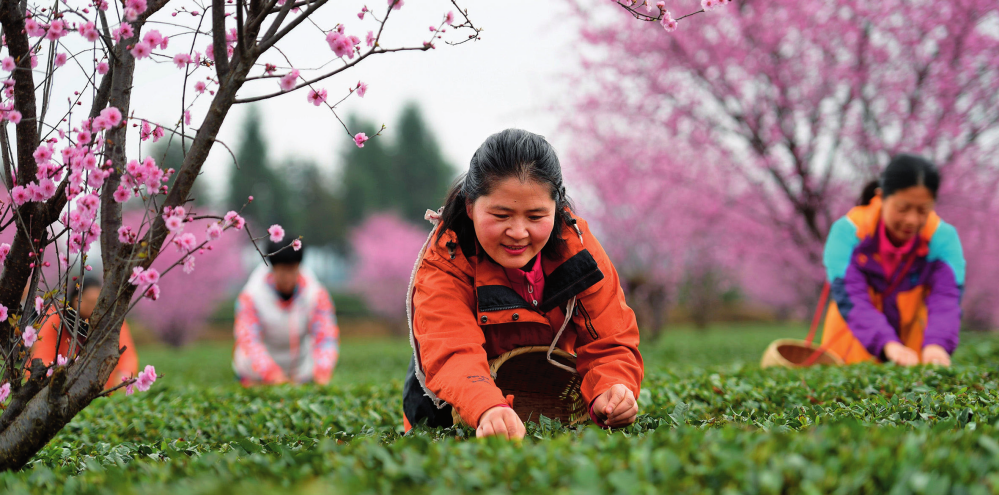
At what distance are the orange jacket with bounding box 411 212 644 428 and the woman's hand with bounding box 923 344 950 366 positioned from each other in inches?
111

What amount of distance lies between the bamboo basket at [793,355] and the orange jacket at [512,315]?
2747mm

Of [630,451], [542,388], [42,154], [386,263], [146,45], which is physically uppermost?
[146,45]

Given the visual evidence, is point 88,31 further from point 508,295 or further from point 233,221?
point 508,295

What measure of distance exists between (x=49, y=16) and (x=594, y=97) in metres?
9.75

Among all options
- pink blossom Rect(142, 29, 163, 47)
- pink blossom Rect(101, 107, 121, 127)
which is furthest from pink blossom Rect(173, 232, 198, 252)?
pink blossom Rect(142, 29, 163, 47)

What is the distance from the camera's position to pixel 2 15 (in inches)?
94.1

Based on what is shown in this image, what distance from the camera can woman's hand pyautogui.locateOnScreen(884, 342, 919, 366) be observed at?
14.1 feet

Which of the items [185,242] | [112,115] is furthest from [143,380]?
[112,115]

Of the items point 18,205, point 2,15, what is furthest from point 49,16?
point 18,205

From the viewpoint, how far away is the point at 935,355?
4.38 m

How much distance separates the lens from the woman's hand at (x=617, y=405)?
2449 mm

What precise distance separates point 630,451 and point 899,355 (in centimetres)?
354

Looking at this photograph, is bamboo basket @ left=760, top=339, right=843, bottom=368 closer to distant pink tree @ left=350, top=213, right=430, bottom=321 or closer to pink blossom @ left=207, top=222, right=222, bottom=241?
pink blossom @ left=207, top=222, right=222, bottom=241

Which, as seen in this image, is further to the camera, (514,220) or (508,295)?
(508,295)
